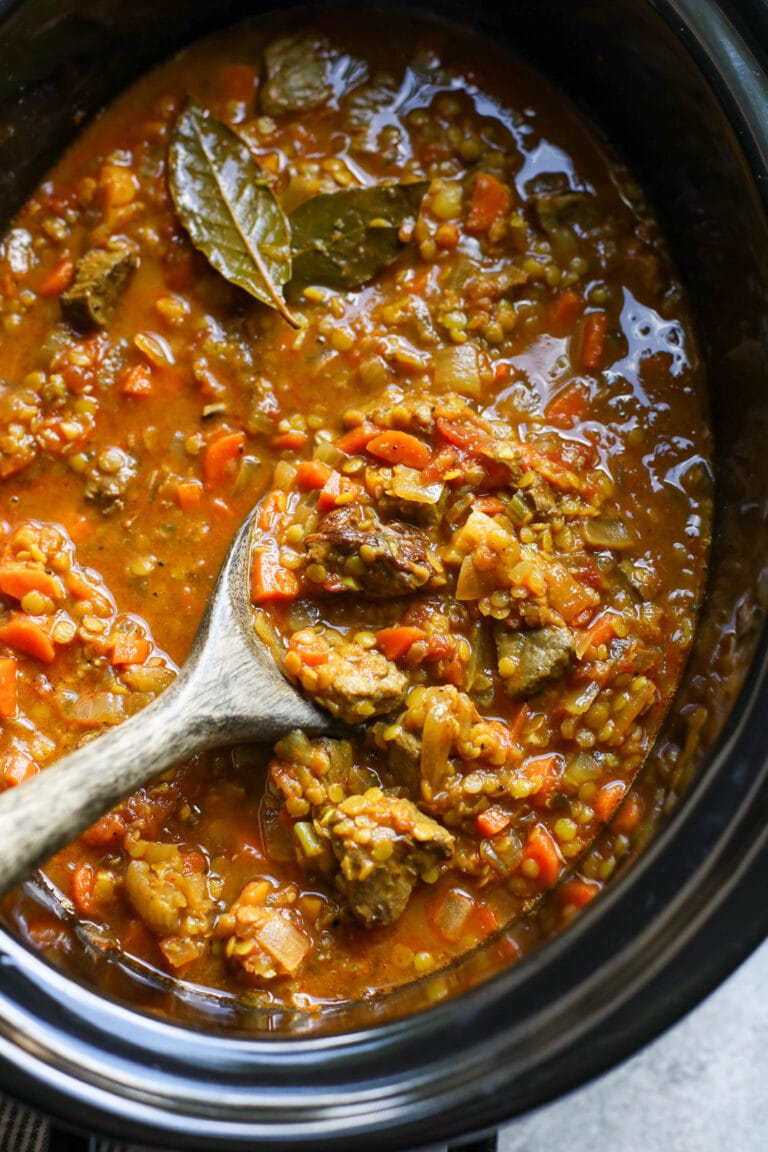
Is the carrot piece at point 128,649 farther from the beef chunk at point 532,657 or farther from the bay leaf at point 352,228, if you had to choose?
the bay leaf at point 352,228

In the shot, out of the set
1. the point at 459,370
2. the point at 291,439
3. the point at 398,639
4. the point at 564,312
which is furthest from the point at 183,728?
the point at 564,312

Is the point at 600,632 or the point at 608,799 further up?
the point at 600,632

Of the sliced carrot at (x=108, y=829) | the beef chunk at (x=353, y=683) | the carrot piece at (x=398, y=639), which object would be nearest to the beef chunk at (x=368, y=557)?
the carrot piece at (x=398, y=639)

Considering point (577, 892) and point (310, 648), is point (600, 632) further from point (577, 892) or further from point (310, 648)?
point (310, 648)

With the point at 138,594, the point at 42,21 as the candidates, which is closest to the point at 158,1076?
the point at 138,594

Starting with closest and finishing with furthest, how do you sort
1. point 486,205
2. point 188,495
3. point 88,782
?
point 88,782
point 188,495
point 486,205

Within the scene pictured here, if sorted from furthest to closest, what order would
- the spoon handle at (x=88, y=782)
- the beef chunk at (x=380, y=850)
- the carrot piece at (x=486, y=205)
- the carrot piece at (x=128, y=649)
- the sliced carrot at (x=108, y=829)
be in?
the carrot piece at (x=486, y=205) → the carrot piece at (x=128, y=649) → the sliced carrot at (x=108, y=829) → the beef chunk at (x=380, y=850) → the spoon handle at (x=88, y=782)

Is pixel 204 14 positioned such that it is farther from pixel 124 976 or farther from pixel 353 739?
pixel 124 976
